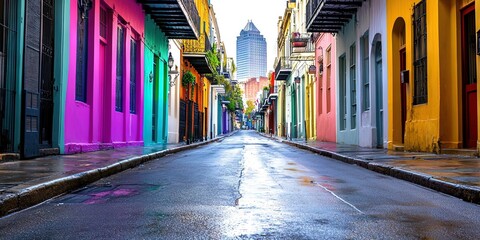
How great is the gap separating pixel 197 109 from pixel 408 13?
22.7 meters

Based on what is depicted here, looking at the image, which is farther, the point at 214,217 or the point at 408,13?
the point at 408,13

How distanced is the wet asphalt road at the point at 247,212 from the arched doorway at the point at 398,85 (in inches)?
324

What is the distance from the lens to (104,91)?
49.0 ft

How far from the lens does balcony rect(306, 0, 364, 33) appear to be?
18.6 metres

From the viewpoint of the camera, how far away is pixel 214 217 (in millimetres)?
4496

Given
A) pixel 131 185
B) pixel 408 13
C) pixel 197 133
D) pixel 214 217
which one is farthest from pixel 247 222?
pixel 197 133

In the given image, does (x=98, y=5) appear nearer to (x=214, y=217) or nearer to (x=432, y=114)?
(x=432, y=114)

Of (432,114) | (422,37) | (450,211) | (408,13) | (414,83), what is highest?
(408,13)

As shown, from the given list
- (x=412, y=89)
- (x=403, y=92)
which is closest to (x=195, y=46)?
(x=403, y=92)

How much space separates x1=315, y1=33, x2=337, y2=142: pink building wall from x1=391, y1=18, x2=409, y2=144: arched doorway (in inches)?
336

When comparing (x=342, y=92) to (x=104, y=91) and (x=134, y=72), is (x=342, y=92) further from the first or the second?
(x=104, y=91)

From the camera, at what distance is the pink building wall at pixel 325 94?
24.6m

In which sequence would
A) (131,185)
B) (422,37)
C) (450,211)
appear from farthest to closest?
(422,37) → (131,185) → (450,211)

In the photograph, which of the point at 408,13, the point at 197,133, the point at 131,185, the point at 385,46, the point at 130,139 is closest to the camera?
the point at 131,185
